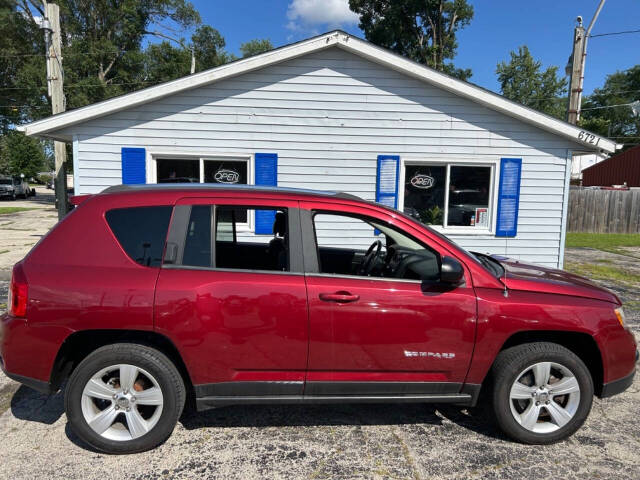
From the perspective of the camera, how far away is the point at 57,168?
436 inches

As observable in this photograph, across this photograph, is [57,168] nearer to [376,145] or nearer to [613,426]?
[376,145]

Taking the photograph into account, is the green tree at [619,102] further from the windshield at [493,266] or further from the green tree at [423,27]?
the windshield at [493,266]

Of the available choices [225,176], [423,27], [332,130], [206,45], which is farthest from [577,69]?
[206,45]

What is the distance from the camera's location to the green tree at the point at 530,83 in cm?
4572

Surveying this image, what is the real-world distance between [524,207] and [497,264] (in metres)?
5.52

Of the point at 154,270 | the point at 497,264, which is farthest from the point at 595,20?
the point at 154,270

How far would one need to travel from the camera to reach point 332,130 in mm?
7957

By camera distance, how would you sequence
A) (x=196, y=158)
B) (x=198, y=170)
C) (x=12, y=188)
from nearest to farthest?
(x=196, y=158), (x=198, y=170), (x=12, y=188)

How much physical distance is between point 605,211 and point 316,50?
16741mm

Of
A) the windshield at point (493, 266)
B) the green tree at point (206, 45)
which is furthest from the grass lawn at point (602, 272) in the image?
the green tree at point (206, 45)

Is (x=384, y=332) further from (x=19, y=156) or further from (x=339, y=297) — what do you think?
(x=19, y=156)

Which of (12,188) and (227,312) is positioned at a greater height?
(12,188)

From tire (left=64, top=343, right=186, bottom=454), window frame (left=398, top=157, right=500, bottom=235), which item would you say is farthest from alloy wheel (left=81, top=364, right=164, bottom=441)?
window frame (left=398, top=157, right=500, bottom=235)

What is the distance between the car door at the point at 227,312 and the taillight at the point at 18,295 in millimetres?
821
